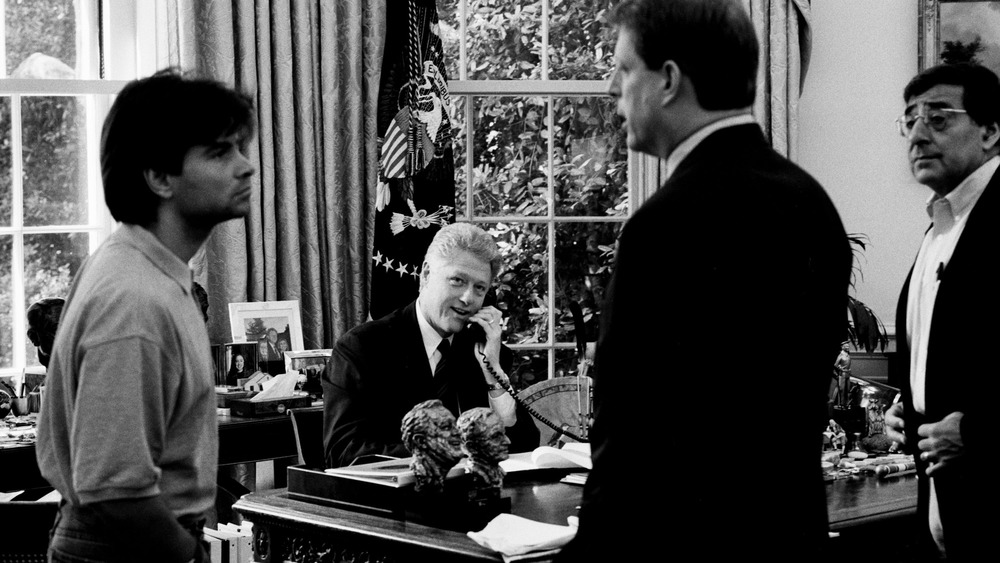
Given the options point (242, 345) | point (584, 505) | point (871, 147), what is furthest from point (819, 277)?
point (871, 147)

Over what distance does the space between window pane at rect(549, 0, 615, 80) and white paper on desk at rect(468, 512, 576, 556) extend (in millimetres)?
3469

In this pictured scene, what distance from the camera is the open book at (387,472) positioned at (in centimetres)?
230

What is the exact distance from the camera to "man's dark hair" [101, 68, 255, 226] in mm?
1677

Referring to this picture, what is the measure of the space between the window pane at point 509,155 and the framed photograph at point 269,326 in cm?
115

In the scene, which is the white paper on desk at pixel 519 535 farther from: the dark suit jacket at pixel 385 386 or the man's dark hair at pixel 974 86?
the man's dark hair at pixel 974 86

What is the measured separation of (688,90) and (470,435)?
3.34ft

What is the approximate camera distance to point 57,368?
5.36 feet

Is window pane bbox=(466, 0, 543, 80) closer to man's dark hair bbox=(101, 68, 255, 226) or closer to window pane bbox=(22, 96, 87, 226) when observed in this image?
window pane bbox=(22, 96, 87, 226)

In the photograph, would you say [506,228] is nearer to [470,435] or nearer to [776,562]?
[470,435]

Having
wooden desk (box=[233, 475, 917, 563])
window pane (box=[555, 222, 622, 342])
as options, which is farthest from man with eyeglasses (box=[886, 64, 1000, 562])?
window pane (box=[555, 222, 622, 342])

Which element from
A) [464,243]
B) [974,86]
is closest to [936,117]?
[974,86]

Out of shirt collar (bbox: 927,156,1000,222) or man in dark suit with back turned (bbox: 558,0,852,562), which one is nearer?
man in dark suit with back turned (bbox: 558,0,852,562)

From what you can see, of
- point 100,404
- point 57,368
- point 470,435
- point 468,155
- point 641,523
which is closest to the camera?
point 641,523

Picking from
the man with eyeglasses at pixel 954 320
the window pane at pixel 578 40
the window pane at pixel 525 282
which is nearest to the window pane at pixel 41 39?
the window pane at pixel 525 282
